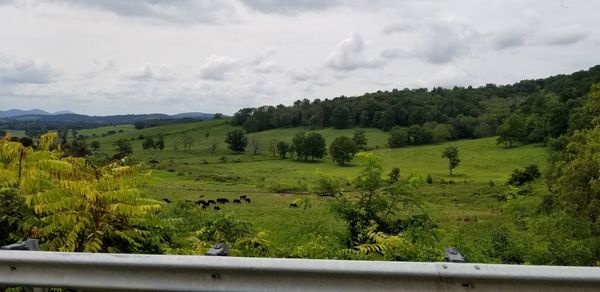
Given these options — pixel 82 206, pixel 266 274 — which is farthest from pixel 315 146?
pixel 266 274

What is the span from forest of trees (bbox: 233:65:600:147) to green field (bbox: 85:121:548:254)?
15.7 feet

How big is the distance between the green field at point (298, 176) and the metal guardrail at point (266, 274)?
6.82 metres

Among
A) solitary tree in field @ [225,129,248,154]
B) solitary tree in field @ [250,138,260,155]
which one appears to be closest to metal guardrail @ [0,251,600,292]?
solitary tree in field @ [250,138,260,155]

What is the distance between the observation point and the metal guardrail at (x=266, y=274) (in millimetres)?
2455

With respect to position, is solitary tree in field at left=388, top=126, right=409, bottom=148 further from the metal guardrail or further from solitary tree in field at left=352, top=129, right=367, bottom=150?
the metal guardrail

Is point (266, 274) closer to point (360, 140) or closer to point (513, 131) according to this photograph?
point (513, 131)

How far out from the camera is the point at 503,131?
110m

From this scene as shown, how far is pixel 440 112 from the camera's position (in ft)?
486

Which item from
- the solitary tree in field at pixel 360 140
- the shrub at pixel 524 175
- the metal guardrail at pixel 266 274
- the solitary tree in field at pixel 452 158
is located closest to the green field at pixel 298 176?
the solitary tree in field at pixel 452 158

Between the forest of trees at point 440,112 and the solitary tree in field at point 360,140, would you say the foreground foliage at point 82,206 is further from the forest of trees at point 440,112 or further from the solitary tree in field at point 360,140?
the solitary tree in field at point 360,140

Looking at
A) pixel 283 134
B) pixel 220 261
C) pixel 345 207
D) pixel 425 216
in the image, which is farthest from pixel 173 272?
pixel 283 134

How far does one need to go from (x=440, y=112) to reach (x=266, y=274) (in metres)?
151

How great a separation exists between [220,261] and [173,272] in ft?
0.85

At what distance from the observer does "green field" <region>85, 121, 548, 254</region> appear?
42469 mm
